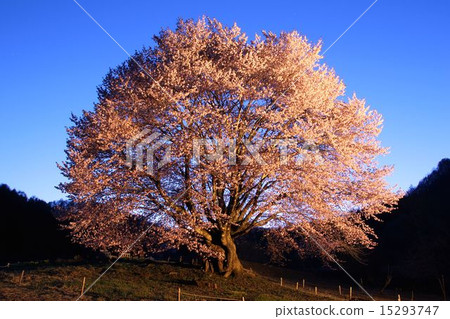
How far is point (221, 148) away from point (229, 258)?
8.00 meters

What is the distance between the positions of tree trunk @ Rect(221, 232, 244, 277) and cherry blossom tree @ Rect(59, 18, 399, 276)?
1.07 feet

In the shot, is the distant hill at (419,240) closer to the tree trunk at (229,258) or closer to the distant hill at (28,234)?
the tree trunk at (229,258)

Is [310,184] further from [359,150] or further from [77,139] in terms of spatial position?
[77,139]

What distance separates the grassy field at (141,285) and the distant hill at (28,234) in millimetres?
45236

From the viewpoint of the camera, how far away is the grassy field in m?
19.1

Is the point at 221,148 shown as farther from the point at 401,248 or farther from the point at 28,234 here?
the point at 28,234

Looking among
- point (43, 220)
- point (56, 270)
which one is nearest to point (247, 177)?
point (56, 270)

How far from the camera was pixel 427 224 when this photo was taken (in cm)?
4906

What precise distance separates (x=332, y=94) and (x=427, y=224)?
3209 centimetres

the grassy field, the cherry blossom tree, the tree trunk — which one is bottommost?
the grassy field

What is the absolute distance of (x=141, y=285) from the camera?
22.5m

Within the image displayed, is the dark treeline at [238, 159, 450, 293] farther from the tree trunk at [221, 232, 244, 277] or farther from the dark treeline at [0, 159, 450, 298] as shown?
the tree trunk at [221, 232, 244, 277]

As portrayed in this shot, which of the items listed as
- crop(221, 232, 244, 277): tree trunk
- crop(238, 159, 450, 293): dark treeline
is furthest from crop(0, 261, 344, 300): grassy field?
crop(238, 159, 450, 293): dark treeline

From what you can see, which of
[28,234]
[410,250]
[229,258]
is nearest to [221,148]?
[229,258]
